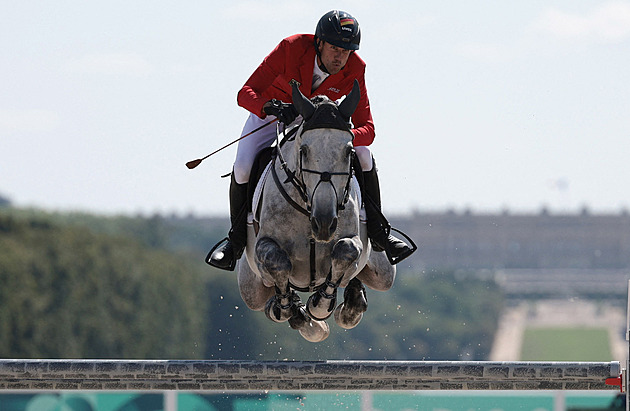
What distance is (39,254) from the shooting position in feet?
201

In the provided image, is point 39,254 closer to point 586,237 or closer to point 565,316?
point 565,316

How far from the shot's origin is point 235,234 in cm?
1237

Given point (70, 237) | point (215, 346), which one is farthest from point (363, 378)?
point (215, 346)

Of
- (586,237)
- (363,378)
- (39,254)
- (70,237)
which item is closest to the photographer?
(363,378)

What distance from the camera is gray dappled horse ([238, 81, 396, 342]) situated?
10.7m

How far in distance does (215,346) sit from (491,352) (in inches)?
2588

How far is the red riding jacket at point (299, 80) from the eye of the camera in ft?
38.2

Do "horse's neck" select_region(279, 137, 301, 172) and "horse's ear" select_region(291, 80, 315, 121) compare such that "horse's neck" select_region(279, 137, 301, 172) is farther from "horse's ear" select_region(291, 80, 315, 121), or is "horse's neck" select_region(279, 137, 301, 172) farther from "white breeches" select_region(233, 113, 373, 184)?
"white breeches" select_region(233, 113, 373, 184)

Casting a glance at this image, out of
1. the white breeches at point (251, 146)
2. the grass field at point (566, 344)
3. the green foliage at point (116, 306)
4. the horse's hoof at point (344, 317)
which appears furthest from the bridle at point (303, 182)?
the grass field at point (566, 344)

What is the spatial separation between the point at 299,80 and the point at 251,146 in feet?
3.18

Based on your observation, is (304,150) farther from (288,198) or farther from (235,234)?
(235,234)

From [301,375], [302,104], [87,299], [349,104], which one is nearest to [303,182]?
[302,104]

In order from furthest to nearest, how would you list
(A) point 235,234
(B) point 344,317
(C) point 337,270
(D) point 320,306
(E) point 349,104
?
(B) point 344,317
(A) point 235,234
(D) point 320,306
(C) point 337,270
(E) point 349,104

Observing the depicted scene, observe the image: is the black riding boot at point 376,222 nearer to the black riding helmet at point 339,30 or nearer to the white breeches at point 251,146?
the white breeches at point 251,146
